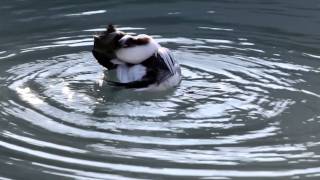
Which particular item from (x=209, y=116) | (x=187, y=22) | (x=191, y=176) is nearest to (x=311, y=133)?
(x=209, y=116)

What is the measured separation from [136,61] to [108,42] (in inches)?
6.0

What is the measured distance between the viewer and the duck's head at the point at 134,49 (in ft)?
11.0

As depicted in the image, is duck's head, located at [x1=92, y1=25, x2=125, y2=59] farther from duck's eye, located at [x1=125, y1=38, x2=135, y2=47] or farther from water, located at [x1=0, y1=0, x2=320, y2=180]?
water, located at [x1=0, y1=0, x2=320, y2=180]

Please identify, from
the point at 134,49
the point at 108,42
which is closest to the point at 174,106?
the point at 134,49

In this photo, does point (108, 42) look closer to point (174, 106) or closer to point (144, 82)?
point (144, 82)

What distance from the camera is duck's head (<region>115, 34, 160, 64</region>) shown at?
3350 millimetres

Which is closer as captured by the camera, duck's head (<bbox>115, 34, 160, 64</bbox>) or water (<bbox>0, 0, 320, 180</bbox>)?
water (<bbox>0, 0, 320, 180</bbox>)

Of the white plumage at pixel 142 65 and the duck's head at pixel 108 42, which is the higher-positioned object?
the duck's head at pixel 108 42

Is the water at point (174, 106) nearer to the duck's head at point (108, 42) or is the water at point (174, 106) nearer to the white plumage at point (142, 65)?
the white plumage at point (142, 65)

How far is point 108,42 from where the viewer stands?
3.38 meters

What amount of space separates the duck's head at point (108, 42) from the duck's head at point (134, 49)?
0.9 inches

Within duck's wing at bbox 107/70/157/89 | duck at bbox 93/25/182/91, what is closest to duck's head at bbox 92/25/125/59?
duck at bbox 93/25/182/91

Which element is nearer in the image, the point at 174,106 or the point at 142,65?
the point at 174,106

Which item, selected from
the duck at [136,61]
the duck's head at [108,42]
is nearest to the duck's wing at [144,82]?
the duck at [136,61]
